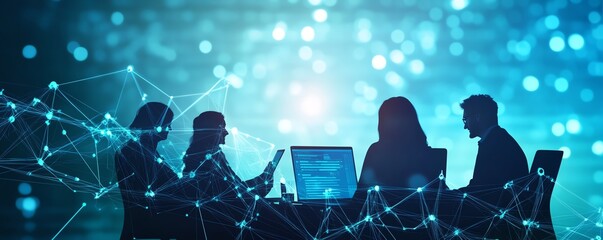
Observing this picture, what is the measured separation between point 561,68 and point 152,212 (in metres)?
4.45

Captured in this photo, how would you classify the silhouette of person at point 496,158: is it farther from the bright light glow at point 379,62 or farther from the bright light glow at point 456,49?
the bright light glow at point 456,49

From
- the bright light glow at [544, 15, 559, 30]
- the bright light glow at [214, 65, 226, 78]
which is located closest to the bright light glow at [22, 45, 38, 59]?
the bright light glow at [214, 65, 226, 78]

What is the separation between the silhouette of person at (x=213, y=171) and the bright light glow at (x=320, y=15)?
7.48 ft

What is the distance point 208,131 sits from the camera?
3396 mm

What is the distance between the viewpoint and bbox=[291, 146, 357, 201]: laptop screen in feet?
10.2

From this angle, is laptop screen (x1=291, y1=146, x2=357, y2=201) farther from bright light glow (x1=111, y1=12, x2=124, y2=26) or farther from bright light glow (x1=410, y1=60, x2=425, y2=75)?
bright light glow (x1=111, y1=12, x2=124, y2=26)

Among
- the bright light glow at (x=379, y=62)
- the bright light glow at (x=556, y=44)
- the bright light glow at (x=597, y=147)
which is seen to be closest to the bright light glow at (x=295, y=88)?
the bright light glow at (x=379, y=62)

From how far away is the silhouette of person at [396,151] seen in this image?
9.99 ft

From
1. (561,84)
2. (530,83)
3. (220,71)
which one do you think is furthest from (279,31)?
(561,84)

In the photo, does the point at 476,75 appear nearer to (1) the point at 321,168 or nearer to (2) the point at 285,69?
(2) the point at 285,69

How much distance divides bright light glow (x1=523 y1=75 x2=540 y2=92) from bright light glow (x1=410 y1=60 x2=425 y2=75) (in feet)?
3.50

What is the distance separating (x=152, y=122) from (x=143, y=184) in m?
0.41

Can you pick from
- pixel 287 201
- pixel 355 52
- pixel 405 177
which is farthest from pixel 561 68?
pixel 287 201

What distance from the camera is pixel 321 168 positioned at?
3.17 meters
